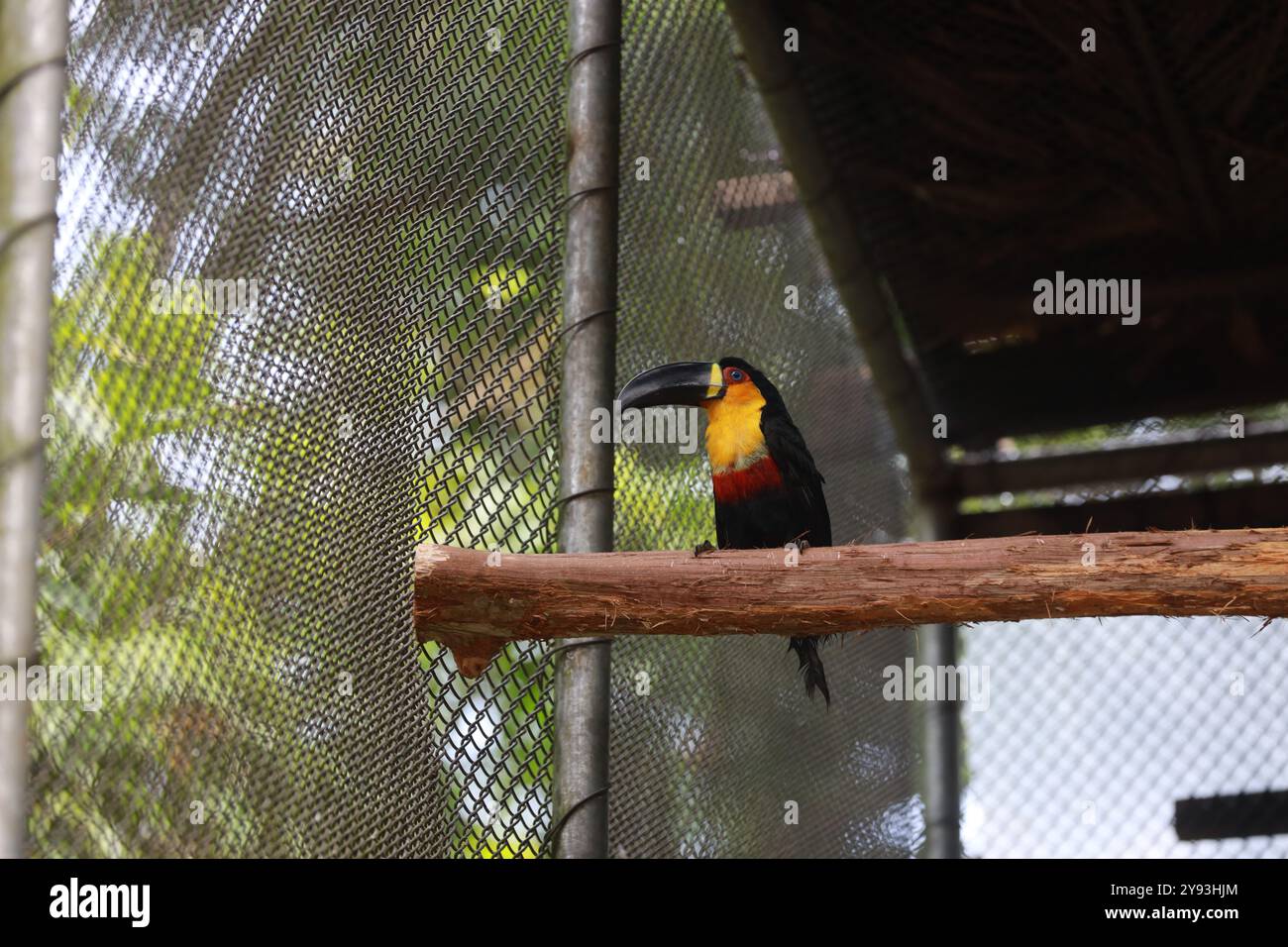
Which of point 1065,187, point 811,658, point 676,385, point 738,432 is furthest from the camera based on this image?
point 1065,187

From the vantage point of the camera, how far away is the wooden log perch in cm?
165

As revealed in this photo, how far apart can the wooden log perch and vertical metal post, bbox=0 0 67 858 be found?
2.63ft

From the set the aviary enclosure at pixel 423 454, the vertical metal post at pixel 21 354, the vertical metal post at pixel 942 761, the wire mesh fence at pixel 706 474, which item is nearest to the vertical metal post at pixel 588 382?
the aviary enclosure at pixel 423 454

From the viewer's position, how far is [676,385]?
8.06 feet

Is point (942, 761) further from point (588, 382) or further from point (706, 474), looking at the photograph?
point (588, 382)

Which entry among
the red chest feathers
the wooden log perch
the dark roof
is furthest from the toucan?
the dark roof

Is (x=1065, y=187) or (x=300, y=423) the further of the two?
(x=1065, y=187)

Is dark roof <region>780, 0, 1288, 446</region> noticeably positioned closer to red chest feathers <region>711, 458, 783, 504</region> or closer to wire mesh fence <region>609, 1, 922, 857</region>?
wire mesh fence <region>609, 1, 922, 857</region>

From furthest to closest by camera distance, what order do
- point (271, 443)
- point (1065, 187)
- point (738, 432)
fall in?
point (1065, 187) < point (738, 432) < point (271, 443)

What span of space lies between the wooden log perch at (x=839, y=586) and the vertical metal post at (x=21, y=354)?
80cm

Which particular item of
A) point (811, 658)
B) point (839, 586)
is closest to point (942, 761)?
point (811, 658)

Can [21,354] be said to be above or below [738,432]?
below

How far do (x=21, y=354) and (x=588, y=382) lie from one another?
128 centimetres
